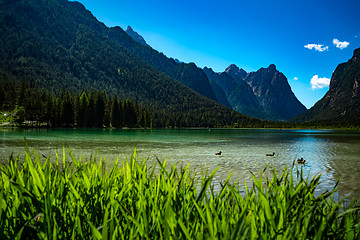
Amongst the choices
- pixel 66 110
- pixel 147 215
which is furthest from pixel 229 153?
pixel 66 110

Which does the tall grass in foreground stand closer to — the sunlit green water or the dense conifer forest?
the sunlit green water

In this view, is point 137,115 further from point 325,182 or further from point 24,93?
point 325,182

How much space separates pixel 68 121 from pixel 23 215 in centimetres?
12297

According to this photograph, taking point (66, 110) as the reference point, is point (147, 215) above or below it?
below

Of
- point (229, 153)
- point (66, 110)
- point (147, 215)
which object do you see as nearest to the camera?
point (147, 215)

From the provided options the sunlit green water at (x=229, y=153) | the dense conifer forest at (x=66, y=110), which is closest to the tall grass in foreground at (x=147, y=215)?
the sunlit green water at (x=229, y=153)

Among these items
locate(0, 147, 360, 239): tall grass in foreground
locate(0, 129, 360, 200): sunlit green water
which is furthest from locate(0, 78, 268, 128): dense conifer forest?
locate(0, 147, 360, 239): tall grass in foreground

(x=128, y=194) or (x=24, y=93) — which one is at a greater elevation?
(x=24, y=93)

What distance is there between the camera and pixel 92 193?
3064mm

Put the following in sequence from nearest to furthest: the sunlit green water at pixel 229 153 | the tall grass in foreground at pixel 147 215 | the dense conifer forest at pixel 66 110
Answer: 1. the tall grass in foreground at pixel 147 215
2. the sunlit green water at pixel 229 153
3. the dense conifer forest at pixel 66 110

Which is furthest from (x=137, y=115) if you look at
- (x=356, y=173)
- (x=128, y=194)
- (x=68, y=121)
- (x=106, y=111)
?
(x=128, y=194)

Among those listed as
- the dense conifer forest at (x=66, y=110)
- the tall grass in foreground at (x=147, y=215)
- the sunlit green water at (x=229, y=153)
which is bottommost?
the sunlit green water at (x=229, y=153)

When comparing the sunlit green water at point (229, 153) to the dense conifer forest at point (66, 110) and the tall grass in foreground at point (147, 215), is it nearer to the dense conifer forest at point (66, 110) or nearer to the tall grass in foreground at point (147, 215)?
the tall grass in foreground at point (147, 215)

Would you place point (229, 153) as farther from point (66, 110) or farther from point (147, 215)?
point (66, 110)
